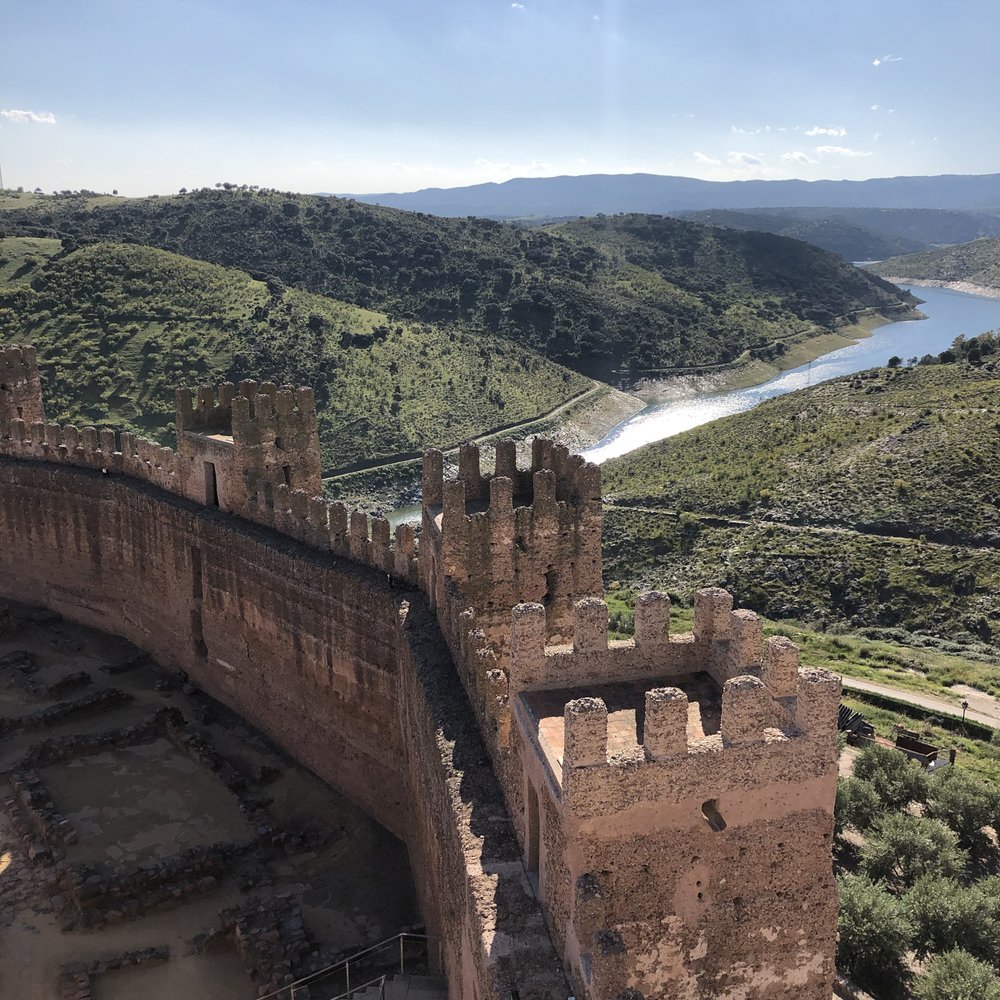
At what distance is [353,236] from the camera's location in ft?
315

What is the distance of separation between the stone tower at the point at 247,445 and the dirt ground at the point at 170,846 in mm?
4809

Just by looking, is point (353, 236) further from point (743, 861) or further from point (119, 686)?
point (743, 861)

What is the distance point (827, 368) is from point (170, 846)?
95.2 m

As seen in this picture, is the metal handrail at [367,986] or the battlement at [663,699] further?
the metal handrail at [367,986]

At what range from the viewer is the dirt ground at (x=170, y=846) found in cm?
1431

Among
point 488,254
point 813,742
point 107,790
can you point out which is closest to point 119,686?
point 107,790

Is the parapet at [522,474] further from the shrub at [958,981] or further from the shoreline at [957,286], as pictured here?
the shoreline at [957,286]

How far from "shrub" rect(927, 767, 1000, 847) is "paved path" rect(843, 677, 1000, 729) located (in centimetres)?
799

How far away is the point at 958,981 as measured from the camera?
46.2ft

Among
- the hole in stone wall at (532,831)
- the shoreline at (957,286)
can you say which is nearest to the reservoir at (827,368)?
the shoreline at (957,286)

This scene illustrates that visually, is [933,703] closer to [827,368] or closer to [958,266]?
[827,368]

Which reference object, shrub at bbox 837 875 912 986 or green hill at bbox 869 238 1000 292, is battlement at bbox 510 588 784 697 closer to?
shrub at bbox 837 875 912 986

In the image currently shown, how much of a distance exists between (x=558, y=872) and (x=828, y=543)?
35.2 m

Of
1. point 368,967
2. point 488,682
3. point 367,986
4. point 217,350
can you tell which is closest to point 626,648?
point 488,682
